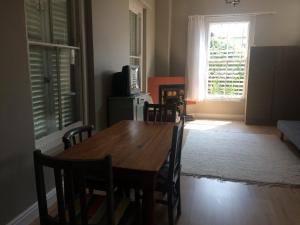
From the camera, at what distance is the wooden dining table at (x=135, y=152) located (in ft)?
4.59

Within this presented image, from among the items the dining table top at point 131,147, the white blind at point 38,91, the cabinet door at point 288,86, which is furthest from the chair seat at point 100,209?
the cabinet door at point 288,86

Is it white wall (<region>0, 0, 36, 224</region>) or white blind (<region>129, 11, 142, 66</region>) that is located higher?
white blind (<region>129, 11, 142, 66</region>)

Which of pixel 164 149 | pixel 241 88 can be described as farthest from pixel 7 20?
pixel 241 88

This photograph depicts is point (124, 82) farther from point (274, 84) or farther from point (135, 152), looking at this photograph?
point (274, 84)

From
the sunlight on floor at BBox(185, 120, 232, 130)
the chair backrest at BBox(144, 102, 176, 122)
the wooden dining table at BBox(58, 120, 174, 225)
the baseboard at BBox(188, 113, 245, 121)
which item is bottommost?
the sunlight on floor at BBox(185, 120, 232, 130)

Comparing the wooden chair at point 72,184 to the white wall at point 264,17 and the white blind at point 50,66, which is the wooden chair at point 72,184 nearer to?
the white blind at point 50,66

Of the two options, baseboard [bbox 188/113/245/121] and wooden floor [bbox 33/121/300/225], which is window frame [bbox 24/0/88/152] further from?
baseboard [bbox 188/113/245/121]

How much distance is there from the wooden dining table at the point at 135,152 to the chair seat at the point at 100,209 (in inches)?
4.6

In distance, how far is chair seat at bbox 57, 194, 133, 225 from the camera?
136 cm

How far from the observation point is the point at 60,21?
262 cm

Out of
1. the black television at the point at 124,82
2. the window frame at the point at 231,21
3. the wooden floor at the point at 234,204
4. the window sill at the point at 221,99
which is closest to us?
the wooden floor at the point at 234,204

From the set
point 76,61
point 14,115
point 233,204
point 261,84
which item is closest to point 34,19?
point 76,61

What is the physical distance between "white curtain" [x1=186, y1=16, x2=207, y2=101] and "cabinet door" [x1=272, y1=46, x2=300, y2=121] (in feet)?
5.20

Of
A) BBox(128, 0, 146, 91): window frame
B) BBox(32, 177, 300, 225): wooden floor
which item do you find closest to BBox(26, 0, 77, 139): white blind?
BBox(32, 177, 300, 225): wooden floor
